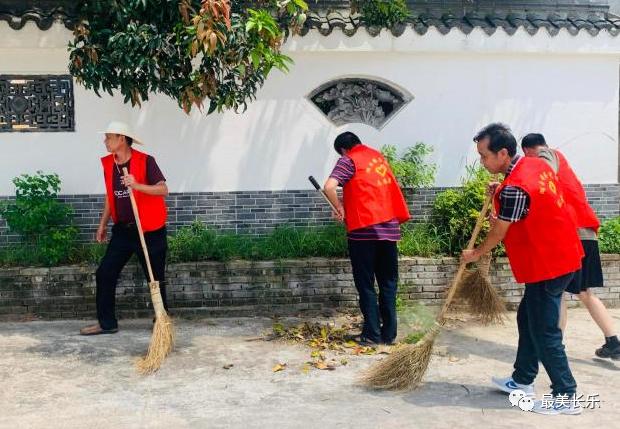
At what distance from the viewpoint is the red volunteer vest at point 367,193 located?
5.39m

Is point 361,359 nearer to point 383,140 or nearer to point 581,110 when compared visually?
point 383,140

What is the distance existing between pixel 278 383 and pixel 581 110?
14.5 ft

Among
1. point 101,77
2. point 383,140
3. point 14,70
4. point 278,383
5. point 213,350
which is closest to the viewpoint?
point 278,383

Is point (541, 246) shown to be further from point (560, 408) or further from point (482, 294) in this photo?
point (482, 294)

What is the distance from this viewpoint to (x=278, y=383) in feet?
15.5

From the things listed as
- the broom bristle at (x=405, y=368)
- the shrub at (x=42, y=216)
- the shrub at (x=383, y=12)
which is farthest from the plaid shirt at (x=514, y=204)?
the shrub at (x=42, y=216)

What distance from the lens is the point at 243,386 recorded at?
4.66 metres

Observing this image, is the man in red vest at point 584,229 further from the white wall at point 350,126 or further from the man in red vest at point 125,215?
the man in red vest at point 125,215

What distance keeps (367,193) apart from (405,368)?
144cm

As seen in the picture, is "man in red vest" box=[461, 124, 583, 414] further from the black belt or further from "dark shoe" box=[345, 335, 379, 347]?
the black belt

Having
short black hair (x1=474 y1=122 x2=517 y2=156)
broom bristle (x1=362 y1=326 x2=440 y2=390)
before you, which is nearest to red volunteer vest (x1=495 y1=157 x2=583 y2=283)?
short black hair (x1=474 y1=122 x2=517 y2=156)

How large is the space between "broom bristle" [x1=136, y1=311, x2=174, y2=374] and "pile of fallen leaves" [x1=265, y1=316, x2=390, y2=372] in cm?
81

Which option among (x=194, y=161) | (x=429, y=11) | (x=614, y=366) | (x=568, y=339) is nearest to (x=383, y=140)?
(x=429, y=11)

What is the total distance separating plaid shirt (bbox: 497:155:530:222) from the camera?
403cm
